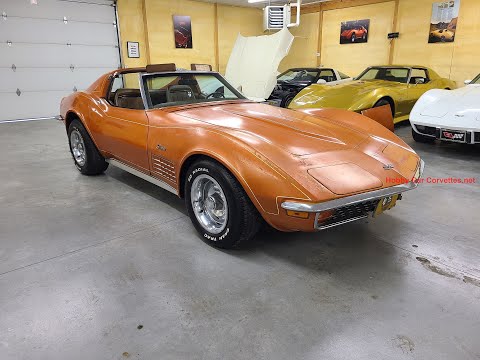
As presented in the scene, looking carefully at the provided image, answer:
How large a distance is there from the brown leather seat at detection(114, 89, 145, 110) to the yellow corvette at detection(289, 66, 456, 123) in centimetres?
324

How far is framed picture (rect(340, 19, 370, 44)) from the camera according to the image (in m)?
11.1

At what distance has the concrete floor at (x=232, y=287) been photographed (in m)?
1.57

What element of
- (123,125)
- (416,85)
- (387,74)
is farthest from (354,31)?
(123,125)

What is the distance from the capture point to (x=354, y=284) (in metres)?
1.98

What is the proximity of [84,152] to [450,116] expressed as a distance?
4511 mm

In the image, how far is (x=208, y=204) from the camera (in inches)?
96.0

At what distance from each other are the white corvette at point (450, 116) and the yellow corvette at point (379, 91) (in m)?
0.97

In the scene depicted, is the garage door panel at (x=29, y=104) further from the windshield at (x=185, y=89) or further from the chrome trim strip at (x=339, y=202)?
the chrome trim strip at (x=339, y=202)

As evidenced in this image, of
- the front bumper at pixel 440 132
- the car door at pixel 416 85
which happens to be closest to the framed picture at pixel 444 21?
the car door at pixel 416 85

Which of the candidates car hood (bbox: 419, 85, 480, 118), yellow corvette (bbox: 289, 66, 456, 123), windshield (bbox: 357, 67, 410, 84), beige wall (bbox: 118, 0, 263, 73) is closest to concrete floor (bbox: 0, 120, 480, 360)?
car hood (bbox: 419, 85, 480, 118)

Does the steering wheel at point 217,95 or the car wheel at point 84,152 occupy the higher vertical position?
the steering wheel at point 217,95

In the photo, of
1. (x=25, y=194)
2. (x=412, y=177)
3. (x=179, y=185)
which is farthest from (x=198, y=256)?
(x=25, y=194)

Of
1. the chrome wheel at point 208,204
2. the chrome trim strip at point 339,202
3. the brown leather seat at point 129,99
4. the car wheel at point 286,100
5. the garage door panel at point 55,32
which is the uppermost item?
the garage door panel at point 55,32

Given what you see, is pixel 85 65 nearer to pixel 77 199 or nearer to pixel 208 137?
pixel 77 199
